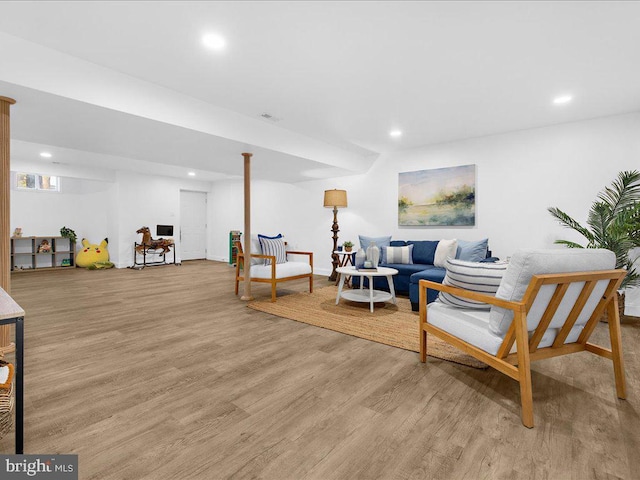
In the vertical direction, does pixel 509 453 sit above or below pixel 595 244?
below

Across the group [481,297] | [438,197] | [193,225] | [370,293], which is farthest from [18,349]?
[193,225]

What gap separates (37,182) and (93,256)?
2338 millimetres

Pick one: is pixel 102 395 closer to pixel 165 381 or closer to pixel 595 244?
pixel 165 381

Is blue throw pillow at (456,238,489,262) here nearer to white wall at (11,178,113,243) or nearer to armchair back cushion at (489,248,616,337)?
armchair back cushion at (489,248,616,337)

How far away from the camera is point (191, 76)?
3.18m

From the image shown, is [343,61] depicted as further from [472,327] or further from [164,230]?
[164,230]

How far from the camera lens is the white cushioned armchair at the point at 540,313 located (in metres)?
1.72

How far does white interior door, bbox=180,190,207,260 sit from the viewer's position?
9560 millimetres

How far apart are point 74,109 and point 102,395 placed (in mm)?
2638

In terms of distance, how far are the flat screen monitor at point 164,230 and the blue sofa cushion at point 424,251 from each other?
6.65 metres

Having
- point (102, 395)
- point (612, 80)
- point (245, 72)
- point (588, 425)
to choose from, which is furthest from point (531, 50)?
point (102, 395)

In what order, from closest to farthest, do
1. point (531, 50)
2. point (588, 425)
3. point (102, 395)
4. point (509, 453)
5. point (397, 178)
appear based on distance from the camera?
point (509, 453) < point (588, 425) < point (102, 395) < point (531, 50) < point (397, 178)

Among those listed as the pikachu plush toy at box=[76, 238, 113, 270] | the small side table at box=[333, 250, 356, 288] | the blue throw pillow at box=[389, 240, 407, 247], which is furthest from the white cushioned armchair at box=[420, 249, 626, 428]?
the pikachu plush toy at box=[76, 238, 113, 270]

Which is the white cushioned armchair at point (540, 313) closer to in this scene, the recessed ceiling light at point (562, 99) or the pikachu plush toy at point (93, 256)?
the recessed ceiling light at point (562, 99)
